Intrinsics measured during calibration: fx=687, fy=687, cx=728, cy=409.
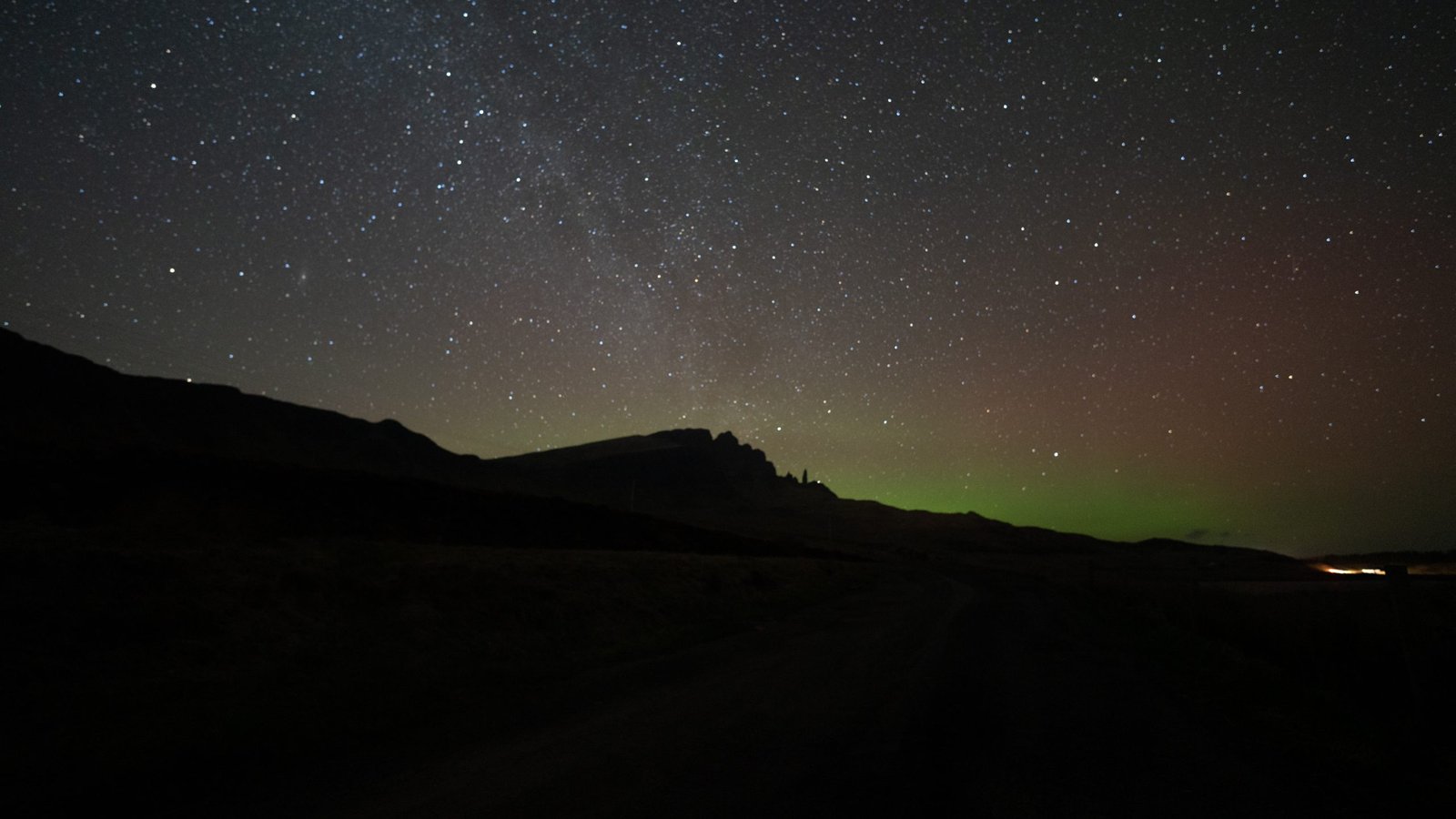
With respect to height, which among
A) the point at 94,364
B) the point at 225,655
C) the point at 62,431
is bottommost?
the point at 225,655

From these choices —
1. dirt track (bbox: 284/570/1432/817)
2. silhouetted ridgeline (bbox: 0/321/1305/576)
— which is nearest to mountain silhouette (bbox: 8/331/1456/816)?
dirt track (bbox: 284/570/1432/817)

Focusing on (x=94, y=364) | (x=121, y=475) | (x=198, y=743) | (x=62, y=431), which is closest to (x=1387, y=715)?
(x=198, y=743)

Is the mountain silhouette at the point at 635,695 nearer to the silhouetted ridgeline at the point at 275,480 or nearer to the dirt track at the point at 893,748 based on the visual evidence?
the dirt track at the point at 893,748

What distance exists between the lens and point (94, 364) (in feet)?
283

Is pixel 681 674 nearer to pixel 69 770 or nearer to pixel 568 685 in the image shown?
pixel 568 685

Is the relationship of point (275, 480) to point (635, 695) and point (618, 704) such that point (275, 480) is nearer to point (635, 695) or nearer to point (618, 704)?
point (635, 695)

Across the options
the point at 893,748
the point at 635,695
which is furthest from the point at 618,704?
the point at 893,748

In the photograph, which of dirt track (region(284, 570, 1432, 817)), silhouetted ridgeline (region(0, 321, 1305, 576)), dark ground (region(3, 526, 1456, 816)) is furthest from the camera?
silhouetted ridgeline (region(0, 321, 1305, 576))

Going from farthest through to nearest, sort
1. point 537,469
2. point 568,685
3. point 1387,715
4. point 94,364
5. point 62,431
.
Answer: point 537,469
point 94,364
point 62,431
point 568,685
point 1387,715

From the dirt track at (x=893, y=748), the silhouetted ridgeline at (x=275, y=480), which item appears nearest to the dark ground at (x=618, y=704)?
the dirt track at (x=893, y=748)

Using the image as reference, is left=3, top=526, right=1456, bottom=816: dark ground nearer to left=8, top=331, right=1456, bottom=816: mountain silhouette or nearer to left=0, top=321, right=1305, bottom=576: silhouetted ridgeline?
left=8, top=331, right=1456, bottom=816: mountain silhouette

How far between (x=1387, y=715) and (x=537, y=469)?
655 ft

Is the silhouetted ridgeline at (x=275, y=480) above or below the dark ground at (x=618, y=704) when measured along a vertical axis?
above

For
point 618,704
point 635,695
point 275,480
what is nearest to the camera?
point 618,704
